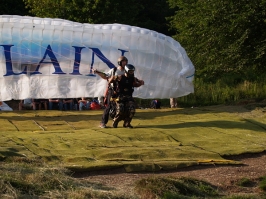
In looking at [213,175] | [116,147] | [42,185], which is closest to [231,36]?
[116,147]

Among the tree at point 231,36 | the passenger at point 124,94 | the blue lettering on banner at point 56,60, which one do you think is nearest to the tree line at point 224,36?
the tree at point 231,36

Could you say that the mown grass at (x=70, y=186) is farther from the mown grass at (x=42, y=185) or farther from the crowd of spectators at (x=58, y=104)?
the crowd of spectators at (x=58, y=104)

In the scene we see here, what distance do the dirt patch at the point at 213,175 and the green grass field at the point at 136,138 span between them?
4.7 inches

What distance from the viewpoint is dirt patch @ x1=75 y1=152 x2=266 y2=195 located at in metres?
7.87

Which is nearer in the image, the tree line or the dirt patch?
the dirt patch

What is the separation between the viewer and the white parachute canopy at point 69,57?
1382 cm

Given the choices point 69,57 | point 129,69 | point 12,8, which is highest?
point 12,8

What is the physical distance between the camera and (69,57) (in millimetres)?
14125

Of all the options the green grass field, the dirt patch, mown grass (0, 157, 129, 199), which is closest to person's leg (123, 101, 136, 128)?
the green grass field

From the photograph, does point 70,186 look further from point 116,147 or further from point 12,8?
point 12,8

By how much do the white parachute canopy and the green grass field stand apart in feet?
1.93

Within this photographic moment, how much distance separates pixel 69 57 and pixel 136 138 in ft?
13.4

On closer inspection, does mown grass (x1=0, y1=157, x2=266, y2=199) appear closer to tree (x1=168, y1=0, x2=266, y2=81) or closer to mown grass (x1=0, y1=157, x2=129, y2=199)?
mown grass (x1=0, y1=157, x2=129, y2=199)

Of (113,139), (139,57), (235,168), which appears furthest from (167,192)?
(139,57)
